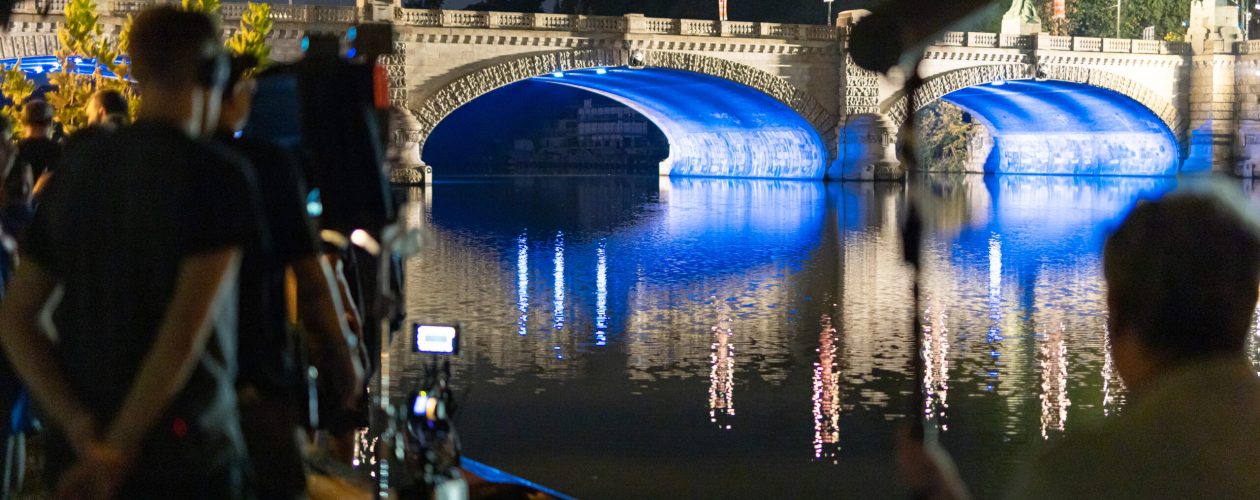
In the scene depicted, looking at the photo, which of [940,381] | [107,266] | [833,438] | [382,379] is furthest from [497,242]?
[107,266]

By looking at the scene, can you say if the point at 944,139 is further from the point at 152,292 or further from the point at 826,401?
the point at 152,292

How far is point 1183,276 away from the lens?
2.08 m

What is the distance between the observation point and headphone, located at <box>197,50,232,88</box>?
3123 mm

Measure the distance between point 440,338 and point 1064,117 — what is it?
198 ft

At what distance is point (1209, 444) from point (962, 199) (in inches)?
1437

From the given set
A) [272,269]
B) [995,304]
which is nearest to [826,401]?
[995,304]

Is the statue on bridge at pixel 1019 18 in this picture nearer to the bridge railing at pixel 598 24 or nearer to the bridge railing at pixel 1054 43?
the bridge railing at pixel 1054 43

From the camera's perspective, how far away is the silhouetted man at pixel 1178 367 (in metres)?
2.04

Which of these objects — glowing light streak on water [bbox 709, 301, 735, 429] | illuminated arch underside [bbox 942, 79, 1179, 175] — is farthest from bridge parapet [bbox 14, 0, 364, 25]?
glowing light streak on water [bbox 709, 301, 735, 429]

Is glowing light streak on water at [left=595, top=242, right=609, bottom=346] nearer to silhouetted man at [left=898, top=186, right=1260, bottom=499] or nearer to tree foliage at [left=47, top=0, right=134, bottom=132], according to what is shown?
tree foliage at [left=47, top=0, right=134, bottom=132]

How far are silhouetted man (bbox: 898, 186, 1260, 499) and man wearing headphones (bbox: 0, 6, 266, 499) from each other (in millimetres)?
1591

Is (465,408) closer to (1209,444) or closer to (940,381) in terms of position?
(940,381)

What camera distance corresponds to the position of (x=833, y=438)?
767cm

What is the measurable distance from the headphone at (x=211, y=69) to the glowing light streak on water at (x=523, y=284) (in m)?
8.49
